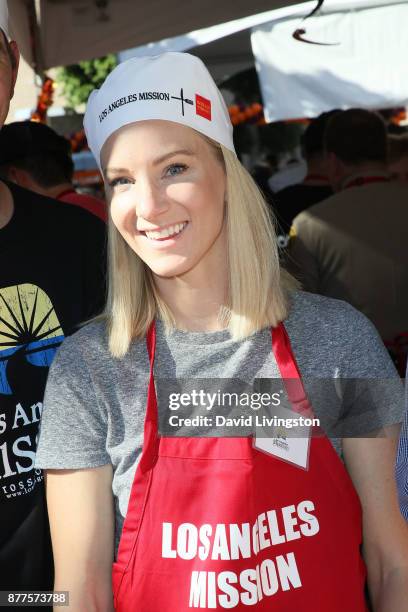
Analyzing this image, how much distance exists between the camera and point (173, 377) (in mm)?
1647

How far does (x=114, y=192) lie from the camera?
1733mm

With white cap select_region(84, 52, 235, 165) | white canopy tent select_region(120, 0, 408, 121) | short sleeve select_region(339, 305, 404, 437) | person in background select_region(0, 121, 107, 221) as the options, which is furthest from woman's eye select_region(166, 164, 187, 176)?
white canopy tent select_region(120, 0, 408, 121)

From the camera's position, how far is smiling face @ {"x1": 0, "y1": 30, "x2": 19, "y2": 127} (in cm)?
191

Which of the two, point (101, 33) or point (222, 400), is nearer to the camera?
point (222, 400)

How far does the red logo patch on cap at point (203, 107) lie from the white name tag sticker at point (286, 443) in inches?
27.3

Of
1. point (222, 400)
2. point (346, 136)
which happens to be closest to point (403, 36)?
point (346, 136)

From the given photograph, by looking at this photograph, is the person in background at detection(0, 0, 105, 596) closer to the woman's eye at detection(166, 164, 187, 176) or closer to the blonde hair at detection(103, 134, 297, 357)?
the blonde hair at detection(103, 134, 297, 357)

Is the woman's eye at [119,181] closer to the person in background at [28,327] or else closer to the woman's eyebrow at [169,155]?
the woman's eyebrow at [169,155]

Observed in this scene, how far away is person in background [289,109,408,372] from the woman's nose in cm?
179

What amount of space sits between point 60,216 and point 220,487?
0.86 m

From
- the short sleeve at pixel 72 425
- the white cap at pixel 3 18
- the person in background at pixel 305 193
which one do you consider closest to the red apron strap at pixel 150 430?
the short sleeve at pixel 72 425

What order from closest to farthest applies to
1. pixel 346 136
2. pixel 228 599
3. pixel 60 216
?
pixel 228 599 < pixel 60 216 < pixel 346 136

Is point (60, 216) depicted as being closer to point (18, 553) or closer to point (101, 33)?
point (18, 553)

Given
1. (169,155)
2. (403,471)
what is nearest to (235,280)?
(169,155)
